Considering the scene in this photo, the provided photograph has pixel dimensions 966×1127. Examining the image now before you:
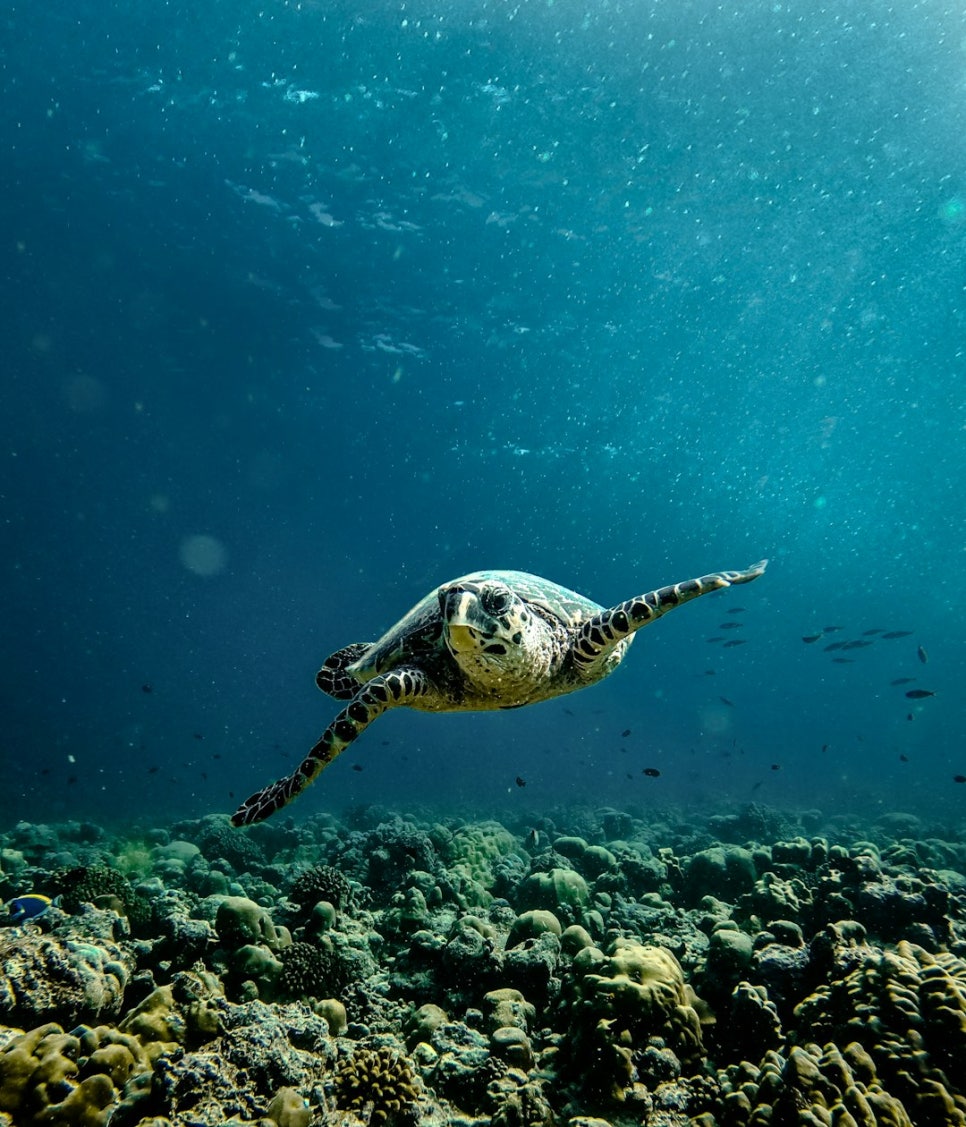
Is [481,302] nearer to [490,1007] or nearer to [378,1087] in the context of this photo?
[490,1007]

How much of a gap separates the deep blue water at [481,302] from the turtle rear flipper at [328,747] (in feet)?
48.8

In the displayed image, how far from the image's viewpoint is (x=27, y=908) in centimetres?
498

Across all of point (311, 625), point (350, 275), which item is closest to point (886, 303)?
point (350, 275)

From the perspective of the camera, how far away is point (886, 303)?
24.7 m

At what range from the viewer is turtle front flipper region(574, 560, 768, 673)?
4527 millimetres

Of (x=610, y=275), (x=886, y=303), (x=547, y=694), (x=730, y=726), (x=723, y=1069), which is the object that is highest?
(x=730, y=726)

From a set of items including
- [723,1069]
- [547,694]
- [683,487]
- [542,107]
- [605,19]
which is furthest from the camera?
[683,487]

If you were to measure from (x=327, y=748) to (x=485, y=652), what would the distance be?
154 centimetres

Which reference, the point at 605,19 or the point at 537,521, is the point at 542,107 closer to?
the point at 605,19

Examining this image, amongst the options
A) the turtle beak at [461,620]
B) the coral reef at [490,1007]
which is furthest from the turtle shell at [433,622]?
the coral reef at [490,1007]

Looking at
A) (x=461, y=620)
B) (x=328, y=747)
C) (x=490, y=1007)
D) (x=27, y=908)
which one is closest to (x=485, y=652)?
(x=461, y=620)

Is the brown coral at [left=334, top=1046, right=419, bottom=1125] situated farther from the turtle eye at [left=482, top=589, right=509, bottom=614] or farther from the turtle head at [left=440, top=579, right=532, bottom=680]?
the turtle eye at [left=482, top=589, right=509, bottom=614]

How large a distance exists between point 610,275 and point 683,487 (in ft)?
63.5

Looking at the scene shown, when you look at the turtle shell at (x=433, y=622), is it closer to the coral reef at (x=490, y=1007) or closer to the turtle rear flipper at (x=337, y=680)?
the turtle rear flipper at (x=337, y=680)
